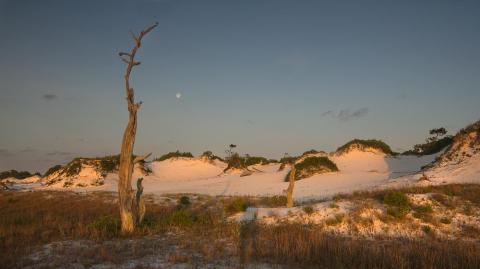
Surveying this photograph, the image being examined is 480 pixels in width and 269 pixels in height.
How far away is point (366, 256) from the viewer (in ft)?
30.8

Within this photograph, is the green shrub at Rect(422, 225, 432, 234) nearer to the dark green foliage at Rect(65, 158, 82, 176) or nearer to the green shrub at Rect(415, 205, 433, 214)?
the green shrub at Rect(415, 205, 433, 214)

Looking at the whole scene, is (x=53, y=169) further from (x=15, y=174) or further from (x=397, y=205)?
(x=397, y=205)

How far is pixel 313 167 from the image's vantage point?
4338 cm

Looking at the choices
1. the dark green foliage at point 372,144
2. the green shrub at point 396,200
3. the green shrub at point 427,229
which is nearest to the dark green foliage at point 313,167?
the dark green foliage at point 372,144

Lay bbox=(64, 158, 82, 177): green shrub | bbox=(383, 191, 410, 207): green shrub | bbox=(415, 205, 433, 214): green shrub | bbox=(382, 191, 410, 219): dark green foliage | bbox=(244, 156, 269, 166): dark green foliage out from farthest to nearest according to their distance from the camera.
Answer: bbox=(244, 156, 269, 166): dark green foliage, bbox=(64, 158, 82, 177): green shrub, bbox=(383, 191, 410, 207): green shrub, bbox=(415, 205, 433, 214): green shrub, bbox=(382, 191, 410, 219): dark green foliage

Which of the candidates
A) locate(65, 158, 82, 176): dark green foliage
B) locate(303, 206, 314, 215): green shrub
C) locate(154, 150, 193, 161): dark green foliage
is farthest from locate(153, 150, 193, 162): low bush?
locate(303, 206, 314, 215): green shrub

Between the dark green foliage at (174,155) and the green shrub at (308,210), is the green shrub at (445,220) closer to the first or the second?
the green shrub at (308,210)

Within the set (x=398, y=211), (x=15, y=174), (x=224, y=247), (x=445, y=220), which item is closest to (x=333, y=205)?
(x=398, y=211)

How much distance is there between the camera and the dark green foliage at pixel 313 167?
42.8 m

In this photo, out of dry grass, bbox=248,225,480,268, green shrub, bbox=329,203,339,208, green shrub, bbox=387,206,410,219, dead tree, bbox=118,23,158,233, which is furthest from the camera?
green shrub, bbox=329,203,339,208

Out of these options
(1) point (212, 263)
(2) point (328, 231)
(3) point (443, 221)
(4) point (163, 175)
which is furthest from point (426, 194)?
(4) point (163, 175)

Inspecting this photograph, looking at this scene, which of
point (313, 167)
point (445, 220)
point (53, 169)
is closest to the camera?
point (445, 220)

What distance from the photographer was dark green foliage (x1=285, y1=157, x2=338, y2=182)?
42.8 metres

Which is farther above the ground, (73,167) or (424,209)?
(73,167)
